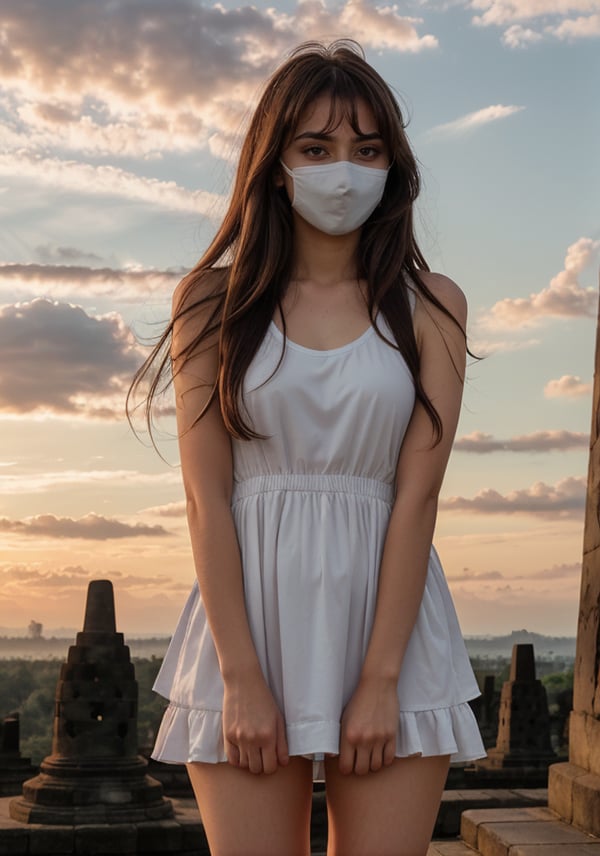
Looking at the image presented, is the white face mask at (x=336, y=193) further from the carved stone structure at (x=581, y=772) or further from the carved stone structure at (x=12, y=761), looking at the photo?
the carved stone structure at (x=12, y=761)

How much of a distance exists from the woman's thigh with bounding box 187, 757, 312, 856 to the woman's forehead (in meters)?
1.35

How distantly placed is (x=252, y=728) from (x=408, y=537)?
0.51 metres

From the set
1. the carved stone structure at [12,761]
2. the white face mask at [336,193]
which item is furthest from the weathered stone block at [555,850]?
the carved stone structure at [12,761]

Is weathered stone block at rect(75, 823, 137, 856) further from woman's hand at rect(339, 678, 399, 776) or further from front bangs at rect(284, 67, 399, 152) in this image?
front bangs at rect(284, 67, 399, 152)

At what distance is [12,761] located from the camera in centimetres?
2298

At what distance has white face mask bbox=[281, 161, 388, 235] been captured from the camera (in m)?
2.87

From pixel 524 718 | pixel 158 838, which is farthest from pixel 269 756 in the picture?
pixel 524 718

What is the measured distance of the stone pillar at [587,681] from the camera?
21.2 feet

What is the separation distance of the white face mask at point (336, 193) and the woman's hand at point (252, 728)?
1.01 m

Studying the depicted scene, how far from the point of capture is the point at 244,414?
282 cm

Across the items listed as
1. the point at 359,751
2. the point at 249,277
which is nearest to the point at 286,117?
the point at 249,277

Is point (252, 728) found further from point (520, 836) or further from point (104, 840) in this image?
point (104, 840)

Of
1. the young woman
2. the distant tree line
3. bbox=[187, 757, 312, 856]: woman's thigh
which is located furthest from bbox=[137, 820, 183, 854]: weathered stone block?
the distant tree line

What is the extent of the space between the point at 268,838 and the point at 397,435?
88cm
